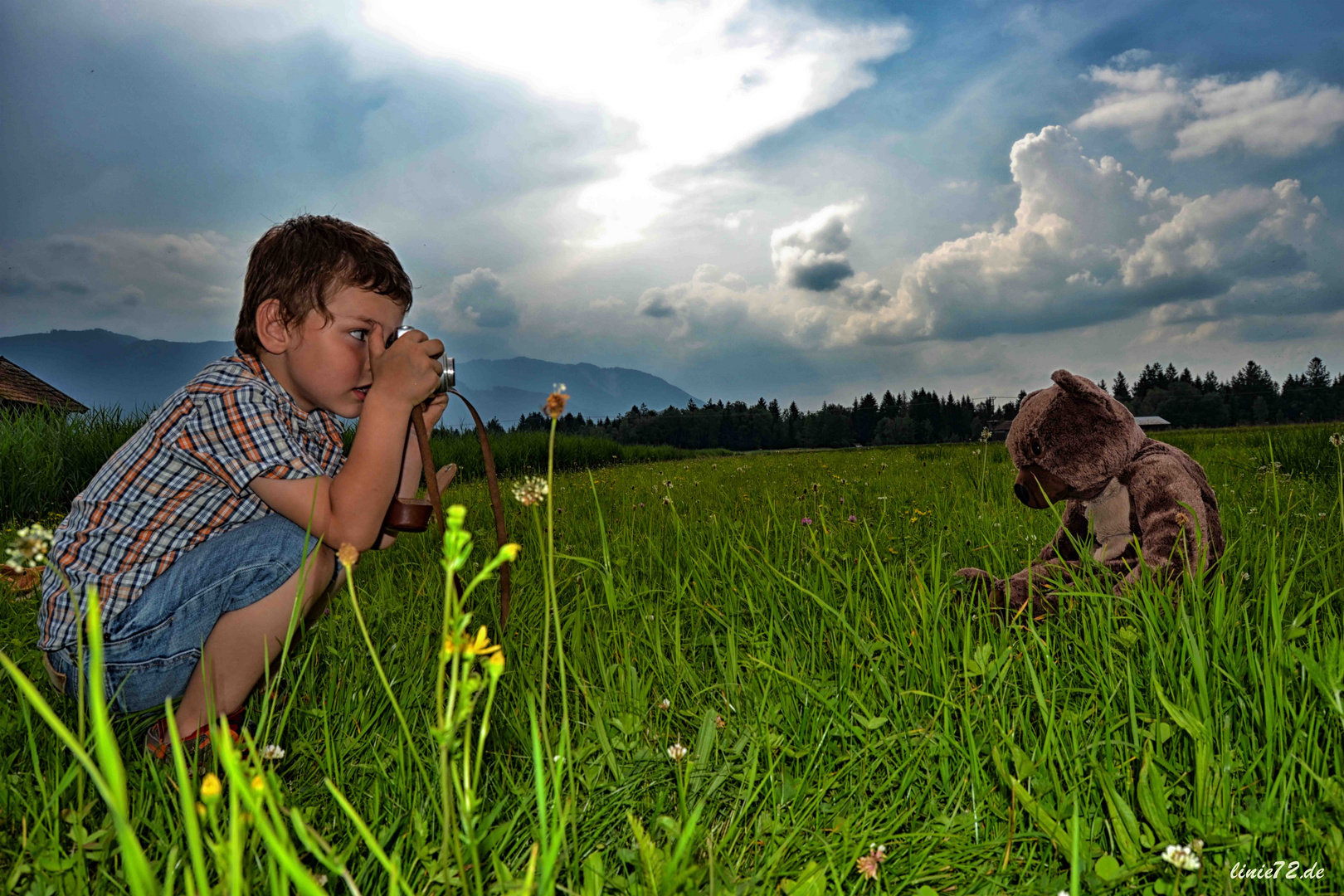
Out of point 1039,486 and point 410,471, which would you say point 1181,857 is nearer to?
point 1039,486

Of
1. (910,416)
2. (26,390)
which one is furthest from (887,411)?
(26,390)

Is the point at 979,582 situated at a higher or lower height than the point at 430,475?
lower

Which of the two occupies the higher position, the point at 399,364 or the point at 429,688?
the point at 399,364

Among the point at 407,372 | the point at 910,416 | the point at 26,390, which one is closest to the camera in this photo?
the point at 407,372

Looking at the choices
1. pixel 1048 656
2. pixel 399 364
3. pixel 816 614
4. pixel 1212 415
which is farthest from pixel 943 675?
pixel 1212 415

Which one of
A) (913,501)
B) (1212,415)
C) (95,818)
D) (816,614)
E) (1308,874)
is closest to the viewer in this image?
(1308,874)

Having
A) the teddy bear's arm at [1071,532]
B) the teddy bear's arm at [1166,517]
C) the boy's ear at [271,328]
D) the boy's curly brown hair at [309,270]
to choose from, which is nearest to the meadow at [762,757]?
the teddy bear's arm at [1166,517]

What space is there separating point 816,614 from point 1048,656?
0.84 m

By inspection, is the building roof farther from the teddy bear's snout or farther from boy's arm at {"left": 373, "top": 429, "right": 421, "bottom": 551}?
the teddy bear's snout

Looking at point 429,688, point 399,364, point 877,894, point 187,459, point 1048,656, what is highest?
point 399,364

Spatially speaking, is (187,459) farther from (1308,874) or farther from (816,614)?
(1308,874)

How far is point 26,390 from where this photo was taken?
16828 mm

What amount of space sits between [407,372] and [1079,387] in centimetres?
253

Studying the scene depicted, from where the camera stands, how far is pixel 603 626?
2729mm
